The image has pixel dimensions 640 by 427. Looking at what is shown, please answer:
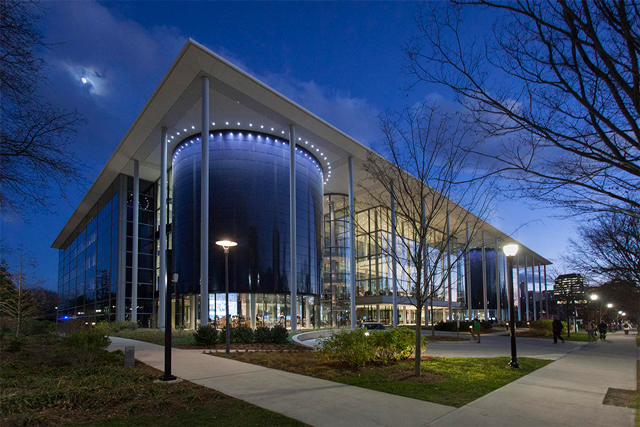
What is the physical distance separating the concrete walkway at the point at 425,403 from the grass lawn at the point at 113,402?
64 centimetres

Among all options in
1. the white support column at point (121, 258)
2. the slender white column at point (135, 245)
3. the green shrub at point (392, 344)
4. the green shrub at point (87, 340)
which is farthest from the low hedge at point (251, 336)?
the white support column at point (121, 258)

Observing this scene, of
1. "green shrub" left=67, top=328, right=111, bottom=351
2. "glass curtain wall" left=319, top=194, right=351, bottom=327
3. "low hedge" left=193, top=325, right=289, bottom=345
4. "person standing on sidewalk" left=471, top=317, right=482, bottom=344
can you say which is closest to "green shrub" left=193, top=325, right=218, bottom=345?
"low hedge" left=193, top=325, right=289, bottom=345

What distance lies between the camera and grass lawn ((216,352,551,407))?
29.6ft

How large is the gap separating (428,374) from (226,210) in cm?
2722

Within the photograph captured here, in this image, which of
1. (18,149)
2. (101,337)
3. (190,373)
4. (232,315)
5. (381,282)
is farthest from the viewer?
(381,282)

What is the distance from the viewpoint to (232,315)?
113 feet

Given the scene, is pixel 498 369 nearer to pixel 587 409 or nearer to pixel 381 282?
pixel 587 409

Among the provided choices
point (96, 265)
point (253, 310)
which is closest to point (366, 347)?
point (253, 310)

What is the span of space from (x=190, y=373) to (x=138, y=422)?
199 inches

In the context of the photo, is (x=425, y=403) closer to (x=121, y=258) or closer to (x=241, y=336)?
(x=241, y=336)

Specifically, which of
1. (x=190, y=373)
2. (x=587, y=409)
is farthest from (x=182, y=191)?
(x=587, y=409)

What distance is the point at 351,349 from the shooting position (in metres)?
12.2

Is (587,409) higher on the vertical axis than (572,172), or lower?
lower

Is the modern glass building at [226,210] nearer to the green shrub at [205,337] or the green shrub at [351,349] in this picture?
the green shrub at [205,337]
